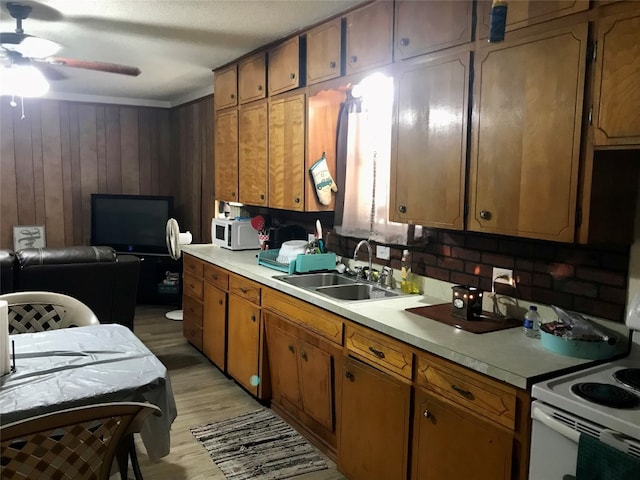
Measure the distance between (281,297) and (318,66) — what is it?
1.40m

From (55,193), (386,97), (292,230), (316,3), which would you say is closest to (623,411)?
(386,97)

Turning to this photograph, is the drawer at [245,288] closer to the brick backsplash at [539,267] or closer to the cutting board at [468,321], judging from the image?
the brick backsplash at [539,267]

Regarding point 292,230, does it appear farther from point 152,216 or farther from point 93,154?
point 93,154

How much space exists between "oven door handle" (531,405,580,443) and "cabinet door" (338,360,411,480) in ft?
1.99

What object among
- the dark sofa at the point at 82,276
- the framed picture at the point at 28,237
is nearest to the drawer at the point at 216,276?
the dark sofa at the point at 82,276

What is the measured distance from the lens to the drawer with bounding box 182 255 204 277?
13.7 ft

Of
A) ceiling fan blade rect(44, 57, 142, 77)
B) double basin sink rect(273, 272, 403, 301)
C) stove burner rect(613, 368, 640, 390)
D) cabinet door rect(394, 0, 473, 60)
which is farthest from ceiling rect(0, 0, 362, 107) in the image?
stove burner rect(613, 368, 640, 390)

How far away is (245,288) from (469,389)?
6.20 feet

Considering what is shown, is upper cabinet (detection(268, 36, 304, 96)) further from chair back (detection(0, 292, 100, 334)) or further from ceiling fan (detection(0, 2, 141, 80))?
chair back (detection(0, 292, 100, 334))

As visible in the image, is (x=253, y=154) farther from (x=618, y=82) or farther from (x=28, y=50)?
(x=618, y=82)

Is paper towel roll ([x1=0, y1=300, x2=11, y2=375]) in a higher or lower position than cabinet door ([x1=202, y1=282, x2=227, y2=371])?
A: higher

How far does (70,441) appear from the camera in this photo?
143cm

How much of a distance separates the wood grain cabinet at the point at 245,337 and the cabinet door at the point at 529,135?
1.62 m

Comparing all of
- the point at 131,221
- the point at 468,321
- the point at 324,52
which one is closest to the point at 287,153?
the point at 324,52
